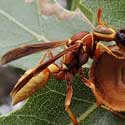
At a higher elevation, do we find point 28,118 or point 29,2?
point 29,2

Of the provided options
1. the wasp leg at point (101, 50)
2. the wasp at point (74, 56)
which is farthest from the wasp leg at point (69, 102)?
the wasp leg at point (101, 50)

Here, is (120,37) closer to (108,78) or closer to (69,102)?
(108,78)

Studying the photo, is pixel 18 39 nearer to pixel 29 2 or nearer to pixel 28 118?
pixel 29 2

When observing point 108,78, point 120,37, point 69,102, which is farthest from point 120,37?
point 69,102

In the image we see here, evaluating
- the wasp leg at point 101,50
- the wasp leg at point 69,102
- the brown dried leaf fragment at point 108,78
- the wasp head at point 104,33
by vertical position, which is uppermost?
the wasp head at point 104,33

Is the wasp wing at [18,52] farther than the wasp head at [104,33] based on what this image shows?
No

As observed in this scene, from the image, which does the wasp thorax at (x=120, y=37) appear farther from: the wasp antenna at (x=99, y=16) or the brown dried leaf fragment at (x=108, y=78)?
the wasp antenna at (x=99, y=16)

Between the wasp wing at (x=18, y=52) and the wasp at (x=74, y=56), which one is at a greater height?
the wasp wing at (x=18, y=52)

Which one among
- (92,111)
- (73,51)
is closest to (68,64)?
(73,51)
